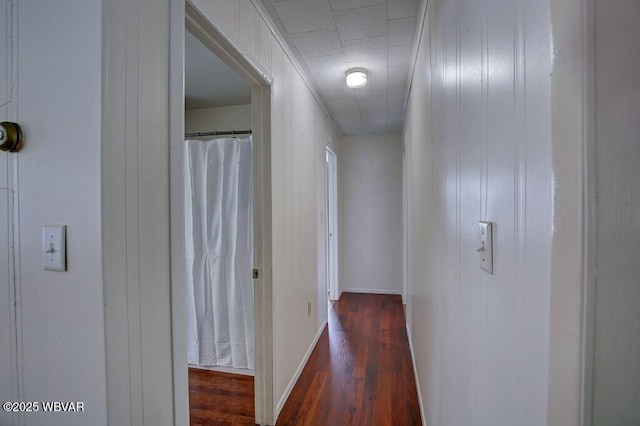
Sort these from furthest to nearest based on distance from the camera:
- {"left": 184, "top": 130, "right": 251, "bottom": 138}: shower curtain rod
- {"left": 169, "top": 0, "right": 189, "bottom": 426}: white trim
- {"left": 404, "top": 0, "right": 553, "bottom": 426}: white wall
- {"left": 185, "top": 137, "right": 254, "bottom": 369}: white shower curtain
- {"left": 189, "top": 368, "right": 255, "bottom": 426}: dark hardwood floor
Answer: {"left": 184, "top": 130, "right": 251, "bottom": 138}: shower curtain rod → {"left": 185, "top": 137, "right": 254, "bottom": 369}: white shower curtain → {"left": 189, "top": 368, "right": 255, "bottom": 426}: dark hardwood floor → {"left": 169, "top": 0, "right": 189, "bottom": 426}: white trim → {"left": 404, "top": 0, "right": 553, "bottom": 426}: white wall

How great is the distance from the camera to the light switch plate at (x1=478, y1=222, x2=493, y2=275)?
2.23ft

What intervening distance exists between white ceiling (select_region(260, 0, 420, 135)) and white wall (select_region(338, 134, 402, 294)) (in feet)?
4.35

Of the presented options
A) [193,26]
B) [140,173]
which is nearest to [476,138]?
[140,173]

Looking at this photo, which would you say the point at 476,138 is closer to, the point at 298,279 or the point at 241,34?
the point at 241,34

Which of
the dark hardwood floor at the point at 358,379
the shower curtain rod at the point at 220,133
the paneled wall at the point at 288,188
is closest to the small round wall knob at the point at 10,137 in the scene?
the paneled wall at the point at 288,188

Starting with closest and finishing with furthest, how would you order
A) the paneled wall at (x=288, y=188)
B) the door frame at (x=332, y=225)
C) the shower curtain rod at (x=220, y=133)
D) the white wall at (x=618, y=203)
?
the white wall at (x=618, y=203)
the paneled wall at (x=288, y=188)
the shower curtain rod at (x=220, y=133)
the door frame at (x=332, y=225)

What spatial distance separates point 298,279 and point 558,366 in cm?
202

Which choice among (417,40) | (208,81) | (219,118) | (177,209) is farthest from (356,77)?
(177,209)

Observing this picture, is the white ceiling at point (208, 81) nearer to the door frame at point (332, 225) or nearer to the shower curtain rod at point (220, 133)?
the shower curtain rod at point (220, 133)

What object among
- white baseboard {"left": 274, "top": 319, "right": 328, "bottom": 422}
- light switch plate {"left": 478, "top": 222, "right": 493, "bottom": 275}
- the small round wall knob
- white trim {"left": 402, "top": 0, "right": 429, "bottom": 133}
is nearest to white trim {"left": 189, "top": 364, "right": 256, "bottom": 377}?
white baseboard {"left": 274, "top": 319, "right": 328, "bottom": 422}

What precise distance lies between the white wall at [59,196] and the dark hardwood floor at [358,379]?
1.34 metres

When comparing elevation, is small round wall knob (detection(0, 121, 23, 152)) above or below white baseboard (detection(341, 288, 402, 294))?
above

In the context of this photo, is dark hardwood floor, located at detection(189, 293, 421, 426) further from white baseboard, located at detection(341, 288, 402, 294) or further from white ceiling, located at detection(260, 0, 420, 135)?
white ceiling, located at detection(260, 0, 420, 135)

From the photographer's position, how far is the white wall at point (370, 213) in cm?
436
